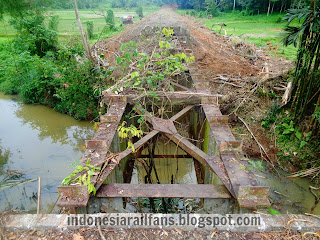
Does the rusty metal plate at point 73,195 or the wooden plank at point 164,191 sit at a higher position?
the rusty metal plate at point 73,195

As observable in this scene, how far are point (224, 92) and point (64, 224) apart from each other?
6118 mm

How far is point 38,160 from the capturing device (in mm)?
6785

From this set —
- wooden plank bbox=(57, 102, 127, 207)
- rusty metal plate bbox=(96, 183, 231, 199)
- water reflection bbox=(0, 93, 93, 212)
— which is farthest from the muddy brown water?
wooden plank bbox=(57, 102, 127, 207)

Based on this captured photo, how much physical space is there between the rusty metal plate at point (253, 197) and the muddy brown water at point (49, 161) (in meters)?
0.81

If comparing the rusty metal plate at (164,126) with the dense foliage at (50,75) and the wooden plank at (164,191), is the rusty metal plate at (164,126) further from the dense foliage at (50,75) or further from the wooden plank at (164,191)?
the dense foliage at (50,75)

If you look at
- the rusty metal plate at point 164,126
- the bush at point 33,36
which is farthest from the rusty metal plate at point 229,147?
the bush at point 33,36

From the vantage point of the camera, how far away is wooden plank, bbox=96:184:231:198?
8.84ft

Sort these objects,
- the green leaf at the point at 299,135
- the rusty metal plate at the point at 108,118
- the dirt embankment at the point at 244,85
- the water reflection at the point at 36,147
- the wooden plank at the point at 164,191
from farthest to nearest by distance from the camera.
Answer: the dirt embankment at the point at 244,85 → the green leaf at the point at 299,135 → the water reflection at the point at 36,147 → the rusty metal plate at the point at 108,118 → the wooden plank at the point at 164,191

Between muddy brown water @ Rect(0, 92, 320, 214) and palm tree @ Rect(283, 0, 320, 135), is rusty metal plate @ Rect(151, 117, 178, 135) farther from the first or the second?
palm tree @ Rect(283, 0, 320, 135)

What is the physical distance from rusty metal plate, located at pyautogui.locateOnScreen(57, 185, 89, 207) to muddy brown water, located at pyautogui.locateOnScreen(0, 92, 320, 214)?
140cm

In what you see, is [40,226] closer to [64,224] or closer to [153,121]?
[64,224]

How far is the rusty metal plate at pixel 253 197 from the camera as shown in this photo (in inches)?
97.3

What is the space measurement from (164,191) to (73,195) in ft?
3.13

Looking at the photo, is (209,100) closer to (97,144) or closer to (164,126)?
(164,126)
